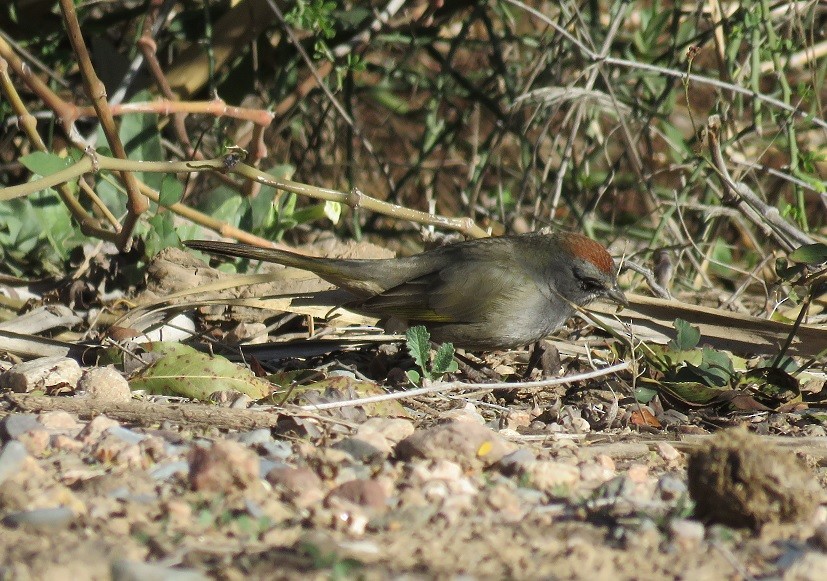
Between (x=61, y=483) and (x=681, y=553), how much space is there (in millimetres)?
1595

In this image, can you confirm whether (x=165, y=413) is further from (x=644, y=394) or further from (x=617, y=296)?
(x=617, y=296)

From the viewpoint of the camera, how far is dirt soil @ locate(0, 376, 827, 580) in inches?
92.3

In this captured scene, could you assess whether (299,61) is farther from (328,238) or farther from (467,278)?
(467,278)

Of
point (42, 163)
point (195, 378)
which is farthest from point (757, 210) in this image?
point (42, 163)

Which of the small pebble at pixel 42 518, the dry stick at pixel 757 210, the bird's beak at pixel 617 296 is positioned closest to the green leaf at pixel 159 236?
the bird's beak at pixel 617 296

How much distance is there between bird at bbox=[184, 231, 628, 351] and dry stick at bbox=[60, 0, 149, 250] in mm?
457

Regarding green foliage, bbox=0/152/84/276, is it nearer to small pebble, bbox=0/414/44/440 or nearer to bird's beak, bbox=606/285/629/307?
small pebble, bbox=0/414/44/440

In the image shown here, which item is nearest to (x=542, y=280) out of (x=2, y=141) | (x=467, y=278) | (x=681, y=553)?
(x=467, y=278)

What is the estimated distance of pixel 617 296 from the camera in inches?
201

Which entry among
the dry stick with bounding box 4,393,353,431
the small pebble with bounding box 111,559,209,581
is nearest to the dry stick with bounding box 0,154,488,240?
the dry stick with bounding box 4,393,353,431

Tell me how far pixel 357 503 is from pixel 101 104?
2551 mm

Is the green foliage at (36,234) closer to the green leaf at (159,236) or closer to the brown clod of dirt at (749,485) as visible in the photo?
the green leaf at (159,236)

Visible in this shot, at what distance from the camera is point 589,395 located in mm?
4395

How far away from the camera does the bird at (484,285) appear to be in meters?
5.08
